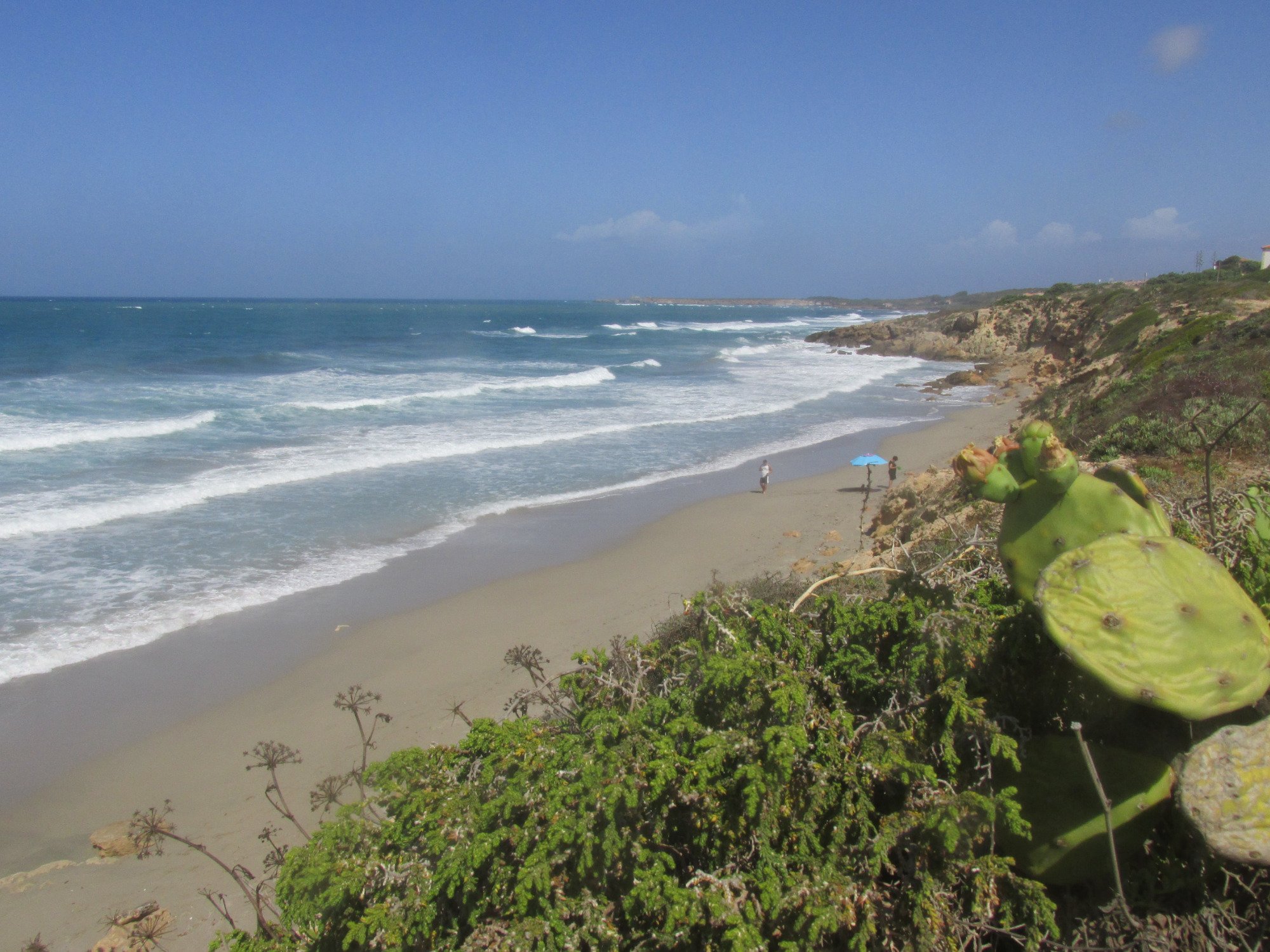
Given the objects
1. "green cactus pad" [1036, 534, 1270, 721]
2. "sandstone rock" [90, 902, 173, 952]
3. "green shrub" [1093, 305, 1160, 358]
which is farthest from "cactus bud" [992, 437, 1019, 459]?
"green shrub" [1093, 305, 1160, 358]

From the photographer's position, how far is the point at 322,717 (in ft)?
27.9

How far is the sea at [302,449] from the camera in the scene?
38.4 ft

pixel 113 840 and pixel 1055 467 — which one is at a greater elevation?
pixel 1055 467

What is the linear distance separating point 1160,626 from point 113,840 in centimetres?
791

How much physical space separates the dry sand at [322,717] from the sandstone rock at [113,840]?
0.09m

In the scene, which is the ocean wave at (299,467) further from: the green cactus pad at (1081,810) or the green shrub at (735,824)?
the green cactus pad at (1081,810)

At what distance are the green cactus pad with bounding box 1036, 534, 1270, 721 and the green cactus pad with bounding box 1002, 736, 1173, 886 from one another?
12.8 inches

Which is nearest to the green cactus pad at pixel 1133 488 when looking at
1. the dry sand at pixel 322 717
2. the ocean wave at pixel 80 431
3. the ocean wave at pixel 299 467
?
the dry sand at pixel 322 717

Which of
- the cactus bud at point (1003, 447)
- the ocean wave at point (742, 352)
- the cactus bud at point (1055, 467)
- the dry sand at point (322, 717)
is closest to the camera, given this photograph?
the cactus bud at point (1055, 467)

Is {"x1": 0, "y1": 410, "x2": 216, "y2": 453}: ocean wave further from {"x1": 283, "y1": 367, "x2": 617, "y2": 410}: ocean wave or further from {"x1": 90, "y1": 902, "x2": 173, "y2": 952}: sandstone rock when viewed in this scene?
{"x1": 90, "y1": 902, "x2": 173, "y2": 952}: sandstone rock

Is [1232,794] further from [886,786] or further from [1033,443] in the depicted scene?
[1033,443]

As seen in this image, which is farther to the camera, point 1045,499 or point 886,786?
point 1045,499

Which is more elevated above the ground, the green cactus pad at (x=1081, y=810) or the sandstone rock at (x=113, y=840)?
the green cactus pad at (x=1081, y=810)

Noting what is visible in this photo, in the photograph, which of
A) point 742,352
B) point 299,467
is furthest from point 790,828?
point 742,352
